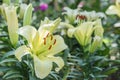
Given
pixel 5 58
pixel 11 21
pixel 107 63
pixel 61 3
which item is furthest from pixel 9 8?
pixel 61 3

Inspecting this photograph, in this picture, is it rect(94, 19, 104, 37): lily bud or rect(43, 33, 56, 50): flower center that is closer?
rect(43, 33, 56, 50): flower center

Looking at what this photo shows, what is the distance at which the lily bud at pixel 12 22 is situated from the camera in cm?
106

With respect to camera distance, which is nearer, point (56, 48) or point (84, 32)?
point (56, 48)

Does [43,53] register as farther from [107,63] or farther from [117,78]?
[117,78]

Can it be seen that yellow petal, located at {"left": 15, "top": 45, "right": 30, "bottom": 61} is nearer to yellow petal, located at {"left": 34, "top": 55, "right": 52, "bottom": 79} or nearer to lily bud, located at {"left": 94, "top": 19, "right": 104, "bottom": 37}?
yellow petal, located at {"left": 34, "top": 55, "right": 52, "bottom": 79}

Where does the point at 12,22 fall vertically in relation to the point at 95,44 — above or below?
above

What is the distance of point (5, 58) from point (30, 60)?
9cm

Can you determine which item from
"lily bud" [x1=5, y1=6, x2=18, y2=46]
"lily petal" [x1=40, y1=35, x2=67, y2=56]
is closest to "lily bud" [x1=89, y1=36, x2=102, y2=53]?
"lily petal" [x1=40, y1=35, x2=67, y2=56]

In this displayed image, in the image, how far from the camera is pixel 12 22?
3.52 ft

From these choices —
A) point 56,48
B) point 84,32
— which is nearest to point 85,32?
point 84,32

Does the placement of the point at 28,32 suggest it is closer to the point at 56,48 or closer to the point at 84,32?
the point at 56,48

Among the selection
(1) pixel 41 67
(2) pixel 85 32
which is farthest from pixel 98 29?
(1) pixel 41 67

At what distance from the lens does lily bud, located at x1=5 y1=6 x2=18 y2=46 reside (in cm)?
106

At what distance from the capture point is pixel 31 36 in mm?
1018
